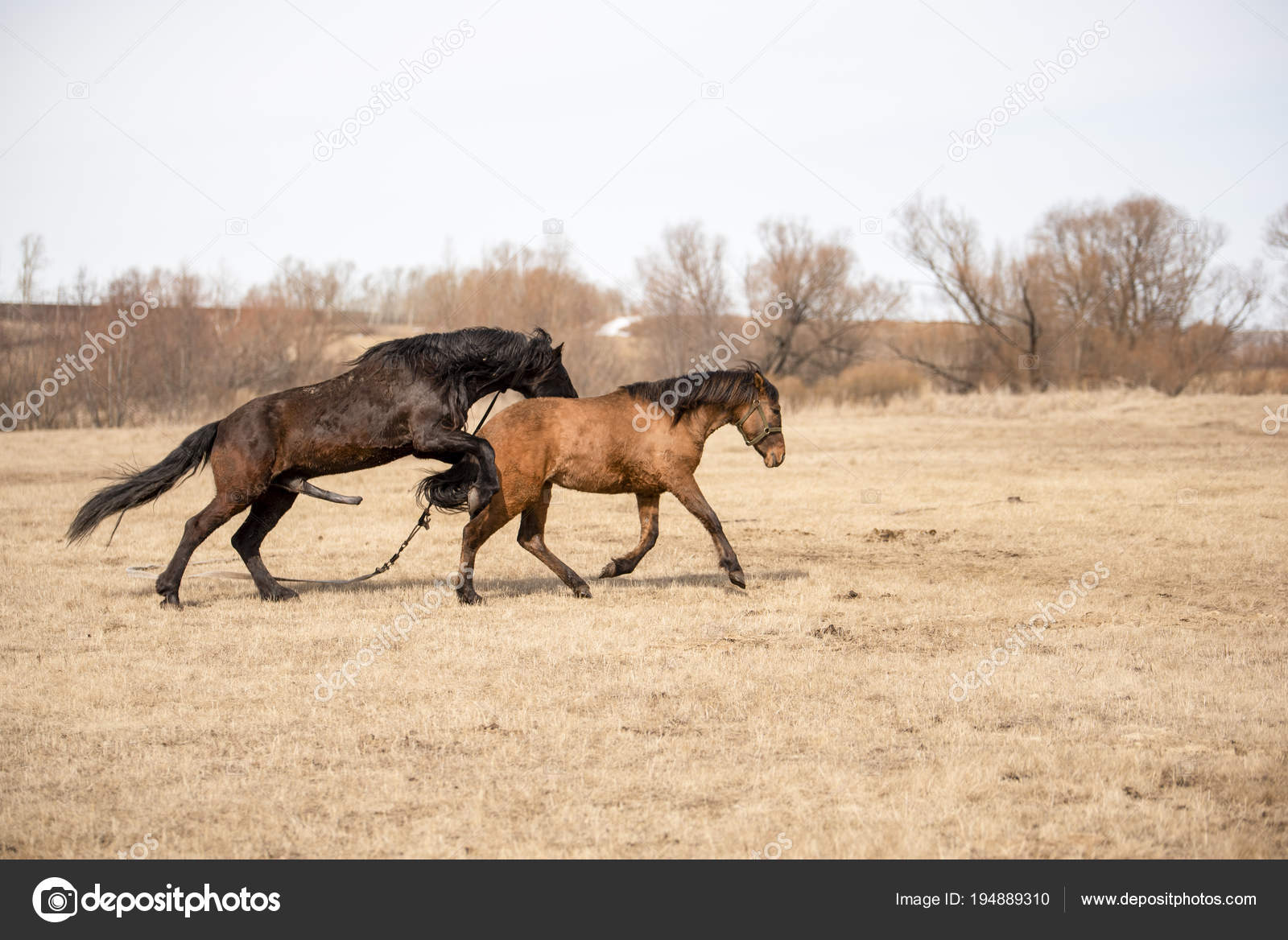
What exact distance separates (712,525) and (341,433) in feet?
9.12

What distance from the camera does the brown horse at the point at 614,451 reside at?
827 cm

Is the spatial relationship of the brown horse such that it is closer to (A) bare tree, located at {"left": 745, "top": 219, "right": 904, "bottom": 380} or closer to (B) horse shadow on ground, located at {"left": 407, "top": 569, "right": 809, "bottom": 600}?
(B) horse shadow on ground, located at {"left": 407, "top": 569, "right": 809, "bottom": 600}

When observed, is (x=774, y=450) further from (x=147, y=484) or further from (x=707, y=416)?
(x=147, y=484)

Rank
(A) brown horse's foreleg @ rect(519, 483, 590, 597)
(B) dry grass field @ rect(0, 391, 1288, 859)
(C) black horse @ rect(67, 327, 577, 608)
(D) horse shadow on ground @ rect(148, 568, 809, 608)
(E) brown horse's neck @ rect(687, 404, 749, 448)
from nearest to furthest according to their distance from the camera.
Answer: (B) dry grass field @ rect(0, 391, 1288, 859) < (C) black horse @ rect(67, 327, 577, 608) < (A) brown horse's foreleg @ rect(519, 483, 590, 597) < (E) brown horse's neck @ rect(687, 404, 749, 448) < (D) horse shadow on ground @ rect(148, 568, 809, 608)

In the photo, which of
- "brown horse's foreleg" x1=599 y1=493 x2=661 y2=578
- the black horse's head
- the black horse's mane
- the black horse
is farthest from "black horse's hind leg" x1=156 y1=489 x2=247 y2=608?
"brown horse's foreleg" x1=599 y1=493 x2=661 y2=578

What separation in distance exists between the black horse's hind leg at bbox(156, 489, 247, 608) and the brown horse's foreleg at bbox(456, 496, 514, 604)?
1.60 m

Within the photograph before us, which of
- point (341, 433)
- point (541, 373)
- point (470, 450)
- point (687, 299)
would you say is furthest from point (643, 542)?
point (687, 299)

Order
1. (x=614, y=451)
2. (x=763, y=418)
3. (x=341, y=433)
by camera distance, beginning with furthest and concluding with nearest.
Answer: (x=763, y=418) < (x=614, y=451) < (x=341, y=433)

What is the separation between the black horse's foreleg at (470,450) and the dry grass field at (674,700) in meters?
0.85

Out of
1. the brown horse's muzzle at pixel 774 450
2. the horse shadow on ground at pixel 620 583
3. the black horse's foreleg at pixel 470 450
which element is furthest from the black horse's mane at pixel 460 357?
the brown horse's muzzle at pixel 774 450

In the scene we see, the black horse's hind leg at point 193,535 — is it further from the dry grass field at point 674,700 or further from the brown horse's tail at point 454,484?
the brown horse's tail at point 454,484

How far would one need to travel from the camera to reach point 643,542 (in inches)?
347

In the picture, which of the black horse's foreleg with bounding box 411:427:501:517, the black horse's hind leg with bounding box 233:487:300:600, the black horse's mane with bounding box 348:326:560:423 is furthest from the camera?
the black horse's hind leg with bounding box 233:487:300:600

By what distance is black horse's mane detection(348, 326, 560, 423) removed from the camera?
8.09 m
